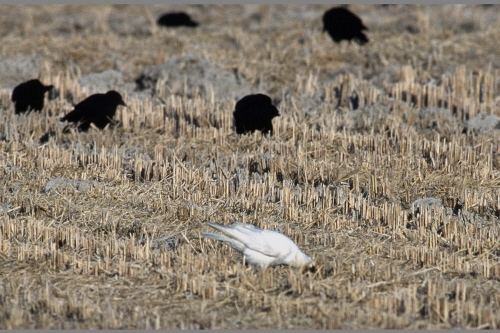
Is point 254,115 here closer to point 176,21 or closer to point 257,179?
point 257,179

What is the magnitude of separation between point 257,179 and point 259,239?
85.1 inches

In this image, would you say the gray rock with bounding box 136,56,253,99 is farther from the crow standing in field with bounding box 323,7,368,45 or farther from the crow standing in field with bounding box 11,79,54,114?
the crow standing in field with bounding box 323,7,368,45

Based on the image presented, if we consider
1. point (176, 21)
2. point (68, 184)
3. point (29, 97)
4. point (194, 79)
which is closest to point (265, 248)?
point (68, 184)

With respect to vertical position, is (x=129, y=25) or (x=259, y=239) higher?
(x=129, y=25)

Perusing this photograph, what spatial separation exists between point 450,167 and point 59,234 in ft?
13.8

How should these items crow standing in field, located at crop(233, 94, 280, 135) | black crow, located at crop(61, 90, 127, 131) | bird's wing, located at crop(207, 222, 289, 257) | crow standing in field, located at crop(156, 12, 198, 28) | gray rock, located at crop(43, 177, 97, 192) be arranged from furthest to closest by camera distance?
crow standing in field, located at crop(156, 12, 198, 28) → black crow, located at crop(61, 90, 127, 131) → crow standing in field, located at crop(233, 94, 280, 135) → gray rock, located at crop(43, 177, 97, 192) → bird's wing, located at crop(207, 222, 289, 257)

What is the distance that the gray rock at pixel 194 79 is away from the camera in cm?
1198

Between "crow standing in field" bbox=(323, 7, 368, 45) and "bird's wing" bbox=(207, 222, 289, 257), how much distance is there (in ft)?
26.8

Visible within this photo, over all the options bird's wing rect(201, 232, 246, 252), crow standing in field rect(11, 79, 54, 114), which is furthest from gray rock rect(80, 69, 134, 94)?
bird's wing rect(201, 232, 246, 252)

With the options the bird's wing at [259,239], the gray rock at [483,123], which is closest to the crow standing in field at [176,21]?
the gray rock at [483,123]

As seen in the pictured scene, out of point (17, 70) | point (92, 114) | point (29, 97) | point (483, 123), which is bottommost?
point (483, 123)

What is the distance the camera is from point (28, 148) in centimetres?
890

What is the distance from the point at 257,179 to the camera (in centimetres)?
816

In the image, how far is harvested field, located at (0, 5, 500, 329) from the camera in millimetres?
5512
